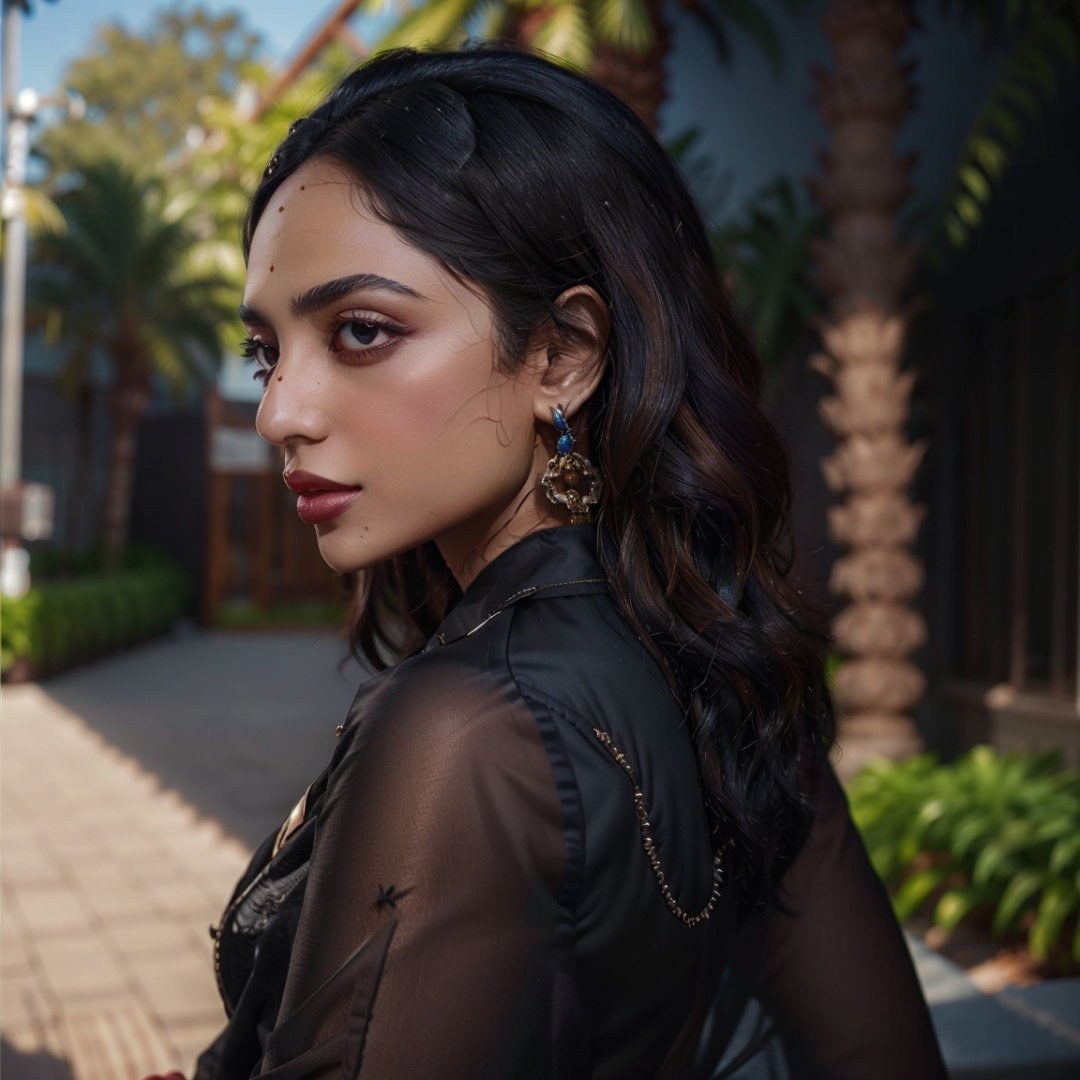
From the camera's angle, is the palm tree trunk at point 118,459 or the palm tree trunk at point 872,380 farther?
the palm tree trunk at point 118,459

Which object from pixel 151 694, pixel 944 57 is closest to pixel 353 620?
pixel 944 57

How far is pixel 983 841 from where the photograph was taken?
4.62 metres

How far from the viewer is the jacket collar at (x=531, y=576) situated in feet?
3.64

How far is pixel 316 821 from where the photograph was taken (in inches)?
41.9

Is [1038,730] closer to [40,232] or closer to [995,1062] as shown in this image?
[995,1062]

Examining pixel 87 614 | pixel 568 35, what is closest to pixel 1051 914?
pixel 568 35

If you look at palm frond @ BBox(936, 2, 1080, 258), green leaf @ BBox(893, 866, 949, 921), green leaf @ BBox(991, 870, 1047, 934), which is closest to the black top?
green leaf @ BBox(991, 870, 1047, 934)

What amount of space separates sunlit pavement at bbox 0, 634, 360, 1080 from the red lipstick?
30cm

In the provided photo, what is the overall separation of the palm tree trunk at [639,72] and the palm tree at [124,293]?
11.5 m

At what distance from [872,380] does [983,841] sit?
2.13m

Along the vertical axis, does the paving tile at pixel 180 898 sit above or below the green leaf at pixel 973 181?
below

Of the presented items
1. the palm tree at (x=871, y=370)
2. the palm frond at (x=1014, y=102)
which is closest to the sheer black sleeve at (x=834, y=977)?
the palm tree at (x=871, y=370)

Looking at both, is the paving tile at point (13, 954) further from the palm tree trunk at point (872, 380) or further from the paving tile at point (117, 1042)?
the palm tree trunk at point (872, 380)

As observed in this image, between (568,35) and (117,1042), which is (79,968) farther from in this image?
(568,35)
